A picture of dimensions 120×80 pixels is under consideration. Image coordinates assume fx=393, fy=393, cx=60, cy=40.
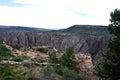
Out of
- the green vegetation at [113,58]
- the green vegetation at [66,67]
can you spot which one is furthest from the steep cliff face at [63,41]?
the green vegetation at [113,58]

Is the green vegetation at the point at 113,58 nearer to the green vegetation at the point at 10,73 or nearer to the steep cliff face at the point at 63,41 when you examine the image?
the green vegetation at the point at 10,73

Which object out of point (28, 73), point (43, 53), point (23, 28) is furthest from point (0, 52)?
point (23, 28)

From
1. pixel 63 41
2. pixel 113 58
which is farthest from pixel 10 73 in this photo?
pixel 63 41

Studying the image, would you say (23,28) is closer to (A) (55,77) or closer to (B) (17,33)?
(B) (17,33)

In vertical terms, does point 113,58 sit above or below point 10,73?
above

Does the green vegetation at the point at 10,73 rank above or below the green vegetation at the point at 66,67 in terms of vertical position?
above

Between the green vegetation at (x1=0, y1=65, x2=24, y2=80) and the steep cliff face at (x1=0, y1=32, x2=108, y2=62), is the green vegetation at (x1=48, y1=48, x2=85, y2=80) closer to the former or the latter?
the green vegetation at (x1=0, y1=65, x2=24, y2=80)

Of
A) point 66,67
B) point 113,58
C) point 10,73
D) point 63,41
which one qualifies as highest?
point 113,58

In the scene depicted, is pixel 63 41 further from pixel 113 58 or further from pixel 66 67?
pixel 113 58
